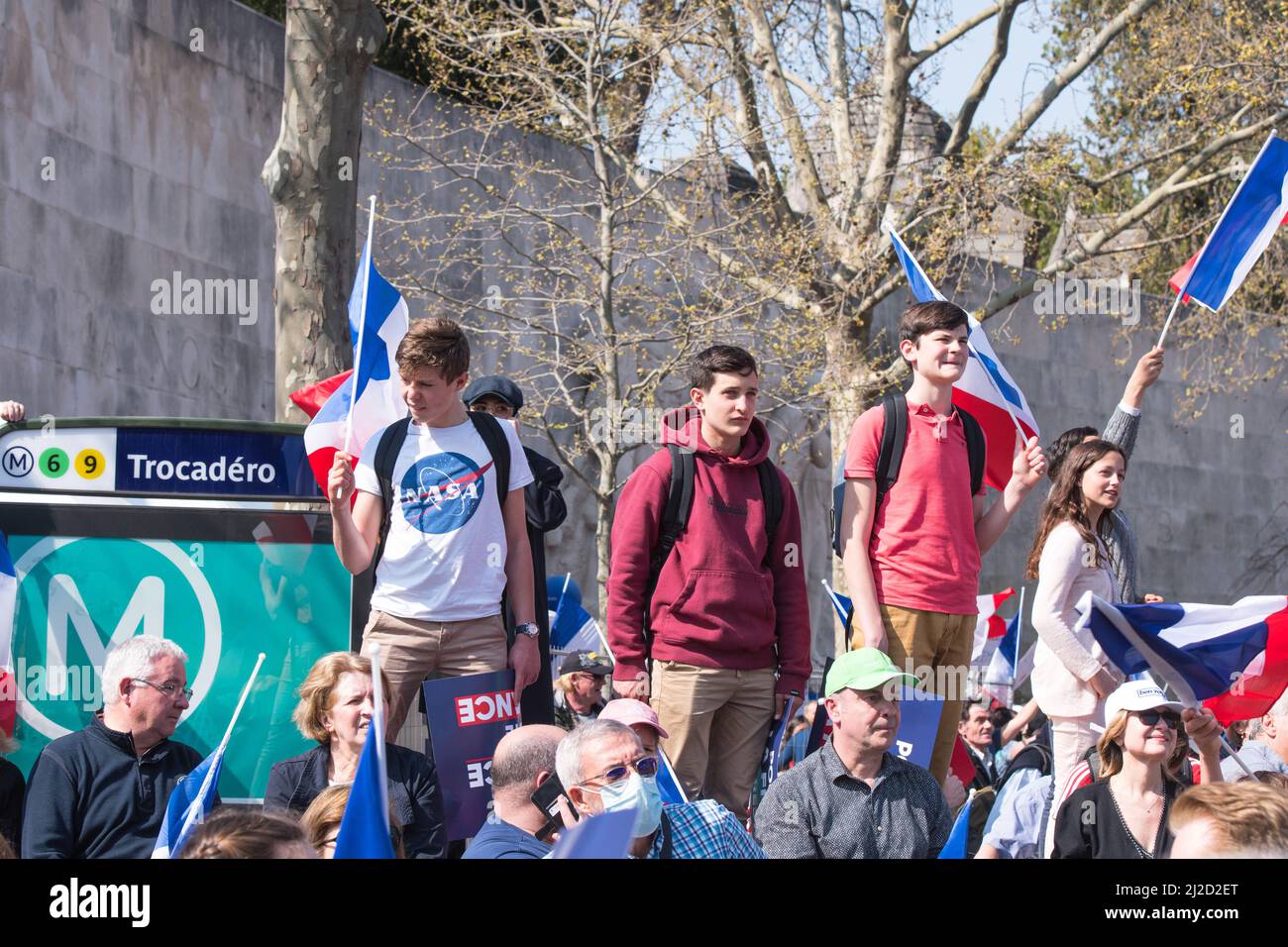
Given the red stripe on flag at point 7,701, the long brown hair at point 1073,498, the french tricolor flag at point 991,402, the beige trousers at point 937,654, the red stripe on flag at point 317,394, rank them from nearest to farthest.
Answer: the red stripe on flag at point 7,701 → the beige trousers at point 937,654 → the long brown hair at point 1073,498 → the french tricolor flag at point 991,402 → the red stripe on flag at point 317,394

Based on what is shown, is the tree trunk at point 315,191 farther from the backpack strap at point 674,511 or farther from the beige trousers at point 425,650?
the backpack strap at point 674,511

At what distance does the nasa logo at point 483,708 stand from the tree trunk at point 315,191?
11.9ft

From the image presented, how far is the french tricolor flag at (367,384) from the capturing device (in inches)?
265

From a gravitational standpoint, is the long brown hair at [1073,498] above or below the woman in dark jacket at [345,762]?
above

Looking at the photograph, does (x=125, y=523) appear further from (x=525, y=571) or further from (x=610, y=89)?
(x=610, y=89)

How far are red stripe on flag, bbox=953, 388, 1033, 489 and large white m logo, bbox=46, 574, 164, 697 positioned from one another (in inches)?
129

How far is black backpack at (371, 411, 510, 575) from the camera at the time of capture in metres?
6.39

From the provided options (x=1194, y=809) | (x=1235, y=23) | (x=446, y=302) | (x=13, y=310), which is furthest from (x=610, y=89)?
(x=1194, y=809)

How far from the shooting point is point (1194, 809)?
4.00m

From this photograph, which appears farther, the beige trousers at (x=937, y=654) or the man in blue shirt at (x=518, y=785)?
the beige trousers at (x=937, y=654)

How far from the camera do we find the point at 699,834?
4703 mm

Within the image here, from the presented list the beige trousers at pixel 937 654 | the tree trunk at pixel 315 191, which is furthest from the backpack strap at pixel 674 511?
the tree trunk at pixel 315 191

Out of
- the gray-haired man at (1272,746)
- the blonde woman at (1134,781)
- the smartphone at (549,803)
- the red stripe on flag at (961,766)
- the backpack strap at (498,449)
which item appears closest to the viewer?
the smartphone at (549,803)

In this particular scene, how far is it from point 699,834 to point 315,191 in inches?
225
